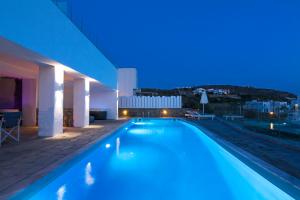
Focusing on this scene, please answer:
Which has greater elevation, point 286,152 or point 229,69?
point 229,69

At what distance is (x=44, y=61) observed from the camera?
761cm

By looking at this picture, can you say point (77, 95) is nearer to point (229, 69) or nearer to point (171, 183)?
point (171, 183)

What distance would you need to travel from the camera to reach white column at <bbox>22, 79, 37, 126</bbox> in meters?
12.8

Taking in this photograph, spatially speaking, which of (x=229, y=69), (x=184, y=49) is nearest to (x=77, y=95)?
(x=184, y=49)

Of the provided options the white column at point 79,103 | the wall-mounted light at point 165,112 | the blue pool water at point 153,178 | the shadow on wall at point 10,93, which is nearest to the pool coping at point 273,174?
the blue pool water at point 153,178

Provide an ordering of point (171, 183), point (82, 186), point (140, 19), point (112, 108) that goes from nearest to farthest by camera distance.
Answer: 1. point (82, 186)
2. point (171, 183)
3. point (112, 108)
4. point (140, 19)

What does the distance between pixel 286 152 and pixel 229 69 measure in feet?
158

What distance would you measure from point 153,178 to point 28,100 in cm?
895

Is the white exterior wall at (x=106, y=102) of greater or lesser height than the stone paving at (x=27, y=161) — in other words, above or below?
above

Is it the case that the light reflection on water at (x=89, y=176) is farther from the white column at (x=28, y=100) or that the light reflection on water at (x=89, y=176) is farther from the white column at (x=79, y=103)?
the white column at (x=28, y=100)

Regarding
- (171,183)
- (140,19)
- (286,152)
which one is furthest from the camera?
(140,19)

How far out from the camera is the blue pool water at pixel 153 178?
13.6 ft

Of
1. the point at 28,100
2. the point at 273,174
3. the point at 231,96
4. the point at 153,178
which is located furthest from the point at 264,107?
the point at 231,96

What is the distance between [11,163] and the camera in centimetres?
475
